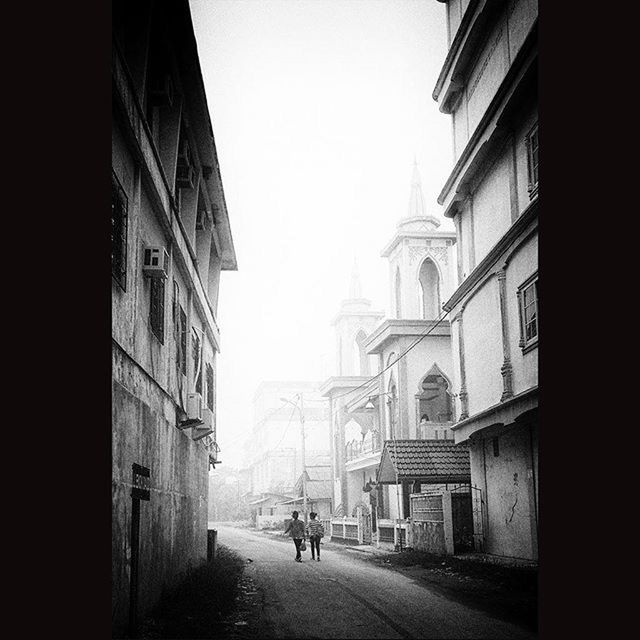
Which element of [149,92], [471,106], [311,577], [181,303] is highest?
[471,106]

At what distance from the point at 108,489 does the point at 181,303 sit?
8453 mm

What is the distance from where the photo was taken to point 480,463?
63.1ft

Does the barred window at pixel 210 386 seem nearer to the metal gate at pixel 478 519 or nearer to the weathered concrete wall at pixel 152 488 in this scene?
the weathered concrete wall at pixel 152 488

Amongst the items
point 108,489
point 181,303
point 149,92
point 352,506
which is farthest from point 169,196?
point 352,506

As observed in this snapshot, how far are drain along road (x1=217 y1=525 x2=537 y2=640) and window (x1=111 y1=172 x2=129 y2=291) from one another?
4.64m

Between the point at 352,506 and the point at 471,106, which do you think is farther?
the point at 352,506

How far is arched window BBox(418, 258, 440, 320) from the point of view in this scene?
119 ft

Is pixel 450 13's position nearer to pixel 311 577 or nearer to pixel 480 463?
pixel 480 463

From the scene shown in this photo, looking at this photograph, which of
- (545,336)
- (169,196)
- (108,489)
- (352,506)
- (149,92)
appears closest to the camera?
(108,489)

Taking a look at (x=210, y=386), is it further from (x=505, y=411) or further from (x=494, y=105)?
(x=494, y=105)

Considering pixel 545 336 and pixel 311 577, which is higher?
pixel 545 336

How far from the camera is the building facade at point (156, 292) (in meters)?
9.00

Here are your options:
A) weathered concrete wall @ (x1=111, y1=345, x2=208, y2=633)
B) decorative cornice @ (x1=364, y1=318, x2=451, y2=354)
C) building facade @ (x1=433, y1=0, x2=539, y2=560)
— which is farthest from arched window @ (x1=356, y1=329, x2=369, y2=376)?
weathered concrete wall @ (x1=111, y1=345, x2=208, y2=633)

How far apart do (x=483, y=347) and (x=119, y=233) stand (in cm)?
1103
